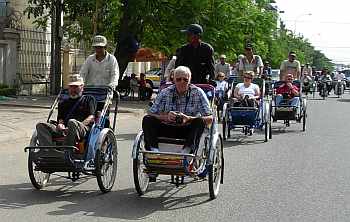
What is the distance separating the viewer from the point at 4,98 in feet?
77.3

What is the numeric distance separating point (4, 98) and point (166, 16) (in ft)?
22.9

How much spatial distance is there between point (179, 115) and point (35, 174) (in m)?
2.07

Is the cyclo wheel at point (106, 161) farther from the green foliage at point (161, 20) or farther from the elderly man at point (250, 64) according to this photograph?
the green foliage at point (161, 20)

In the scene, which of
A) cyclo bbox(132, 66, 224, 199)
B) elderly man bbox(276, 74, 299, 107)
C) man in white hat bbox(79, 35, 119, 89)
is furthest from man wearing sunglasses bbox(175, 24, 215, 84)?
elderly man bbox(276, 74, 299, 107)

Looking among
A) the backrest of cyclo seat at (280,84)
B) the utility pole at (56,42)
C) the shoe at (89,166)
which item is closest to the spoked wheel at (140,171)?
the shoe at (89,166)

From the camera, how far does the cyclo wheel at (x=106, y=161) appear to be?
8297 mm

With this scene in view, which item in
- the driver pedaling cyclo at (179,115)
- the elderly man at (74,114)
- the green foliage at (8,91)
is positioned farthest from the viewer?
the green foliage at (8,91)

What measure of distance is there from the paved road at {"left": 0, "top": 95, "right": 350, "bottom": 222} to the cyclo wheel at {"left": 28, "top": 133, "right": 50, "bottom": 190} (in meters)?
0.14

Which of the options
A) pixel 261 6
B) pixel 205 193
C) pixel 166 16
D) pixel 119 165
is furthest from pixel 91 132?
pixel 261 6

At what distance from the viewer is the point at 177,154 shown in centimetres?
779

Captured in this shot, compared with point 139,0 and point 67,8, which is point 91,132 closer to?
point 139,0

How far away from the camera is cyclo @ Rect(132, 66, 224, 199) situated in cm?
785

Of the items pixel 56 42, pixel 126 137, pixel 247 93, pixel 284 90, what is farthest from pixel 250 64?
pixel 56 42

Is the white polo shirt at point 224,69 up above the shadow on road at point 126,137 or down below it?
above
